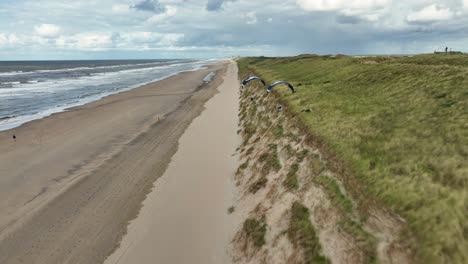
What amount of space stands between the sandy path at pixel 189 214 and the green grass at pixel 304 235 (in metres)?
2.98

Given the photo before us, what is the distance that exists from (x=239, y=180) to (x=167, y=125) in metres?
20.7

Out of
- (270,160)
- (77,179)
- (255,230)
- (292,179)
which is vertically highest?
(292,179)

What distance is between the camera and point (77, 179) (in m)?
23.6

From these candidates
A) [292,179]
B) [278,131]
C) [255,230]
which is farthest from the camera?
[278,131]

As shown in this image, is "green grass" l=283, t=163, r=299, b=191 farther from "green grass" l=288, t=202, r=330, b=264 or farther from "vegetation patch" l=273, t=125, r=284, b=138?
"vegetation patch" l=273, t=125, r=284, b=138

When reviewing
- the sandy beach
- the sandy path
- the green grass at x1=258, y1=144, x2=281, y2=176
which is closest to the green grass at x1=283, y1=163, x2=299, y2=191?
the green grass at x1=258, y1=144, x2=281, y2=176

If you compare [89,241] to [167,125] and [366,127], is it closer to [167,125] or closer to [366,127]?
[366,127]

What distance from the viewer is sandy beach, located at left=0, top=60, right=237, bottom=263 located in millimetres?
15844

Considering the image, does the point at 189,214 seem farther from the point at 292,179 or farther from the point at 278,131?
the point at 278,131

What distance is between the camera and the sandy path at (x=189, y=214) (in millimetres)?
14672

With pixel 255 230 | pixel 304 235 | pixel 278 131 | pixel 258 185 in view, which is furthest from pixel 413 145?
pixel 278 131

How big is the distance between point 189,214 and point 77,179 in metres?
9.83

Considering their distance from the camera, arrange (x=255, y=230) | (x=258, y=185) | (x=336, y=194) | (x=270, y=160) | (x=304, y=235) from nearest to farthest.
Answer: (x=304, y=235) → (x=336, y=194) → (x=255, y=230) → (x=258, y=185) → (x=270, y=160)

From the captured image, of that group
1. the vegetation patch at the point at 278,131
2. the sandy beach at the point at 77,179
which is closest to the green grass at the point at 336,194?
the sandy beach at the point at 77,179
